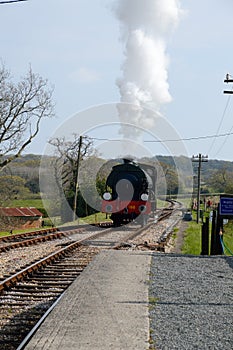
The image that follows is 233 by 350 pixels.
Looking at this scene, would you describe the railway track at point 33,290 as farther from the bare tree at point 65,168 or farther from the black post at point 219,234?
A: the bare tree at point 65,168

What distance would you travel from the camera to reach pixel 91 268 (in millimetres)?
12148

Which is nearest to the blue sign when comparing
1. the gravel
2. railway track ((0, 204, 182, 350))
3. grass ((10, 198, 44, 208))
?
the gravel

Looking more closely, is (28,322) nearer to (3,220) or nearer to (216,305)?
(216,305)

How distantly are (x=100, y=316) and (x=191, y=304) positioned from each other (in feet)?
5.56

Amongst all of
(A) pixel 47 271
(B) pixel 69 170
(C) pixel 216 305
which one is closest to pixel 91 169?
(B) pixel 69 170

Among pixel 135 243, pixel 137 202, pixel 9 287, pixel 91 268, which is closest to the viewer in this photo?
pixel 9 287

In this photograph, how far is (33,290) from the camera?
10.1m

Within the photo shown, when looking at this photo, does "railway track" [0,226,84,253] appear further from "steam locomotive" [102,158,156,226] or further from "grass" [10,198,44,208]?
"grass" [10,198,44,208]

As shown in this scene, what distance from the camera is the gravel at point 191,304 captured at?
640 cm

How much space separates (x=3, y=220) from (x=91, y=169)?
7.27 meters

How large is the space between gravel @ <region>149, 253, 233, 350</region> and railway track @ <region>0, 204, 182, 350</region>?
1.68 metres

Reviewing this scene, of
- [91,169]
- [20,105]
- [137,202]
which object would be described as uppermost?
[20,105]

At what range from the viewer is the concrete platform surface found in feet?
20.0

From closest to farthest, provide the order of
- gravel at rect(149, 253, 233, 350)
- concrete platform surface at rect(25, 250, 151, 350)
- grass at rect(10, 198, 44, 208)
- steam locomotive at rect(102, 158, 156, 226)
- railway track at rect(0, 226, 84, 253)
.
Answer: concrete platform surface at rect(25, 250, 151, 350) < gravel at rect(149, 253, 233, 350) < railway track at rect(0, 226, 84, 253) < steam locomotive at rect(102, 158, 156, 226) < grass at rect(10, 198, 44, 208)
